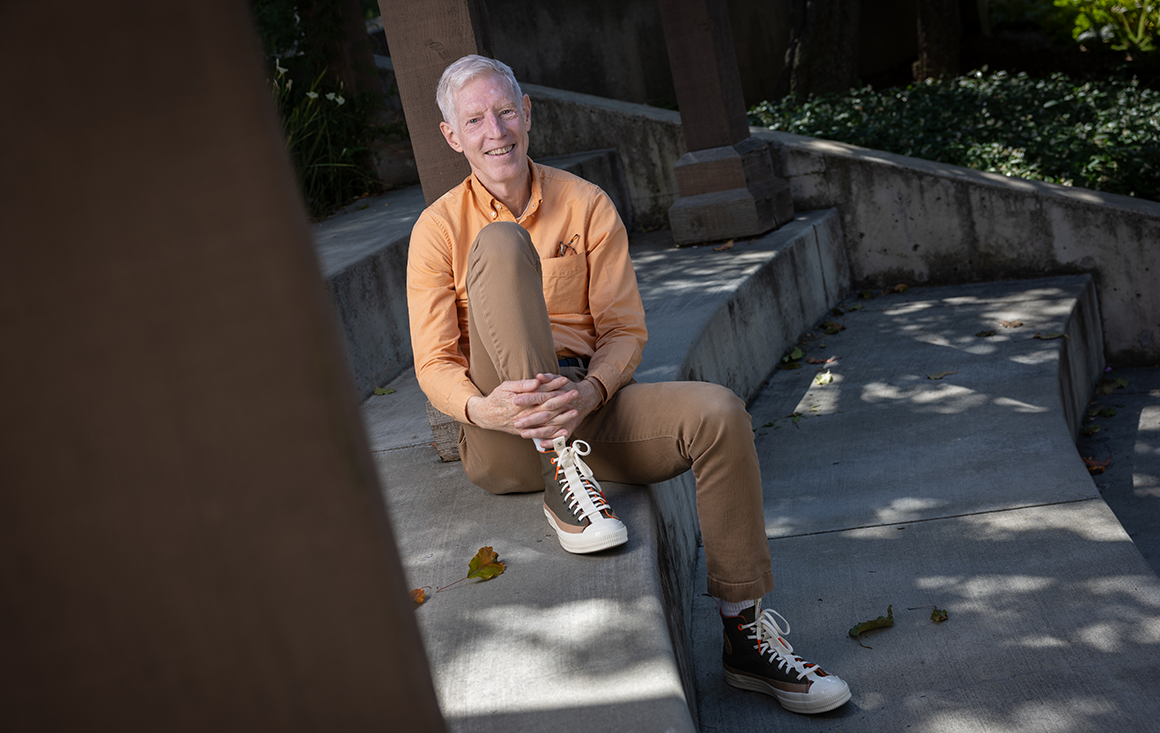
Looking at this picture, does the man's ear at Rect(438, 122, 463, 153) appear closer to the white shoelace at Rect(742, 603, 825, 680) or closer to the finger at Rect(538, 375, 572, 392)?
the finger at Rect(538, 375, 572, 392)

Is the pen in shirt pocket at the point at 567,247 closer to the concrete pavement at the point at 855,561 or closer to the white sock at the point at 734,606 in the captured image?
the concrete pavement at the point at 855,561

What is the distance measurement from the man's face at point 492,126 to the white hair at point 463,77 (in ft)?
0.05

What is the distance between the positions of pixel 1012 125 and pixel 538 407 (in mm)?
6793

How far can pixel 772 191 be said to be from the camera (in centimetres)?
634

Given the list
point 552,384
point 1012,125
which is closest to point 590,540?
point 552,384

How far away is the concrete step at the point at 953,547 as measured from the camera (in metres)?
2.46

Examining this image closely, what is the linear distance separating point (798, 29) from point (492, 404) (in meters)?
8.75

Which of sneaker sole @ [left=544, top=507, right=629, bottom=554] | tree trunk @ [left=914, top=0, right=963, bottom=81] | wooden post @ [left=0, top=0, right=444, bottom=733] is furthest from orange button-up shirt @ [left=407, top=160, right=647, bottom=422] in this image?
tree trunk @ [left=914, top=0, right=963, bottom=81]

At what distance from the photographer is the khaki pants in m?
2.33

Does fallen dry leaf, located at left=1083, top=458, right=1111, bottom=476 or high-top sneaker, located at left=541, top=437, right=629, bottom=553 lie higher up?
high-top sneaker, located at left=541, top=437, right=629, bottom=553

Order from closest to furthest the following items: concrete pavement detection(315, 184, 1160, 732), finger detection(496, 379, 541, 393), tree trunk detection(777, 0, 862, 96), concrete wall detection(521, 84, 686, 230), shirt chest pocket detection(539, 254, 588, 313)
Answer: concrete pavement detection(315, 184, 1160, 732) → finger detection(496, 379, 541, 393) → shirt chest pocket detection(539, 254, 588, 313) → concrete wall detection(521, 84, 686, 230) → tree trunk detection(777, 0, 862, 96)

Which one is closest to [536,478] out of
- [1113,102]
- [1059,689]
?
[1059,689]

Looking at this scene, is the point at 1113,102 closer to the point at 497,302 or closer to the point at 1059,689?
the point at 1059,689

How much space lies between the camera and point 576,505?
2.42 m
